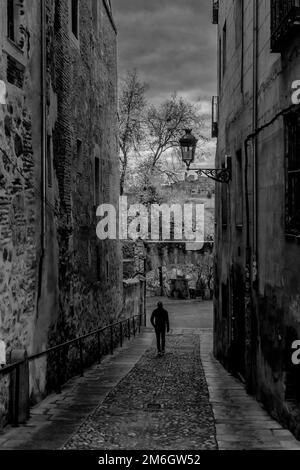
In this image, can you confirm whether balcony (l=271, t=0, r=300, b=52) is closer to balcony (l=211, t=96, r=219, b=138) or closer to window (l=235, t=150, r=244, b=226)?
window (l=235, t=150, r=244, b=226)

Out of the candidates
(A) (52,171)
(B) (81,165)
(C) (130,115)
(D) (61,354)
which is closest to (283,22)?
(A) (52,171)

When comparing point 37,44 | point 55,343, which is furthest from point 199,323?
point 37,44

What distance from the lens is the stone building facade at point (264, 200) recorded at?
8.66m

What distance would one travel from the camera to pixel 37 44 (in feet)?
36.2

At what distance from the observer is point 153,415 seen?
Result: 9.71 metres

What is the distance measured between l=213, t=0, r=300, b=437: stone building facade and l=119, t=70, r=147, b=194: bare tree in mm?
23940

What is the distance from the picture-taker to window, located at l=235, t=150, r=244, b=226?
13984 mm

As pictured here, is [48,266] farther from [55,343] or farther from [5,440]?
[5,440]

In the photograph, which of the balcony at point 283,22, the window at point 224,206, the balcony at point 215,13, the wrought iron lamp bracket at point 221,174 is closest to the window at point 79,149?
the wrought iron lamp bracket at point 221,174

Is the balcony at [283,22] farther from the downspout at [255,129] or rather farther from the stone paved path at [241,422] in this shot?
the stone paved path at [241,422]

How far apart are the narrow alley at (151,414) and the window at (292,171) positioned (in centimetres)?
254

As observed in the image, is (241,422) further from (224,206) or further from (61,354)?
(224,206)

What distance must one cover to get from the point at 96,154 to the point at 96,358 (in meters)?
5.19

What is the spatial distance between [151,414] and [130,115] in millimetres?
31916
